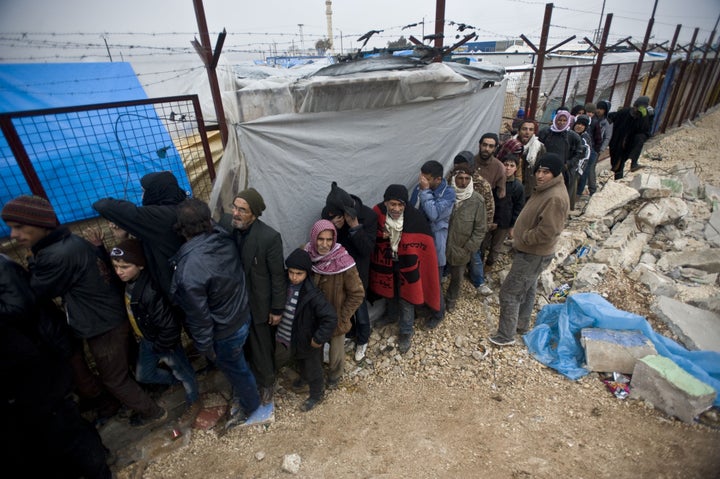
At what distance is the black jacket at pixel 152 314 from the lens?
231 centimetres

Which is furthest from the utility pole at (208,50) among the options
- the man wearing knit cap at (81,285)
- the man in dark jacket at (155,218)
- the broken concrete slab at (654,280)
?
the broken concrete slab at (654,280)

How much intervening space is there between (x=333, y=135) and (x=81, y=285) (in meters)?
2.24

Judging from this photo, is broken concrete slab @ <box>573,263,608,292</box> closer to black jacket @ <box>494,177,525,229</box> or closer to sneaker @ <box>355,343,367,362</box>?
black jacket @ <box>494,177,525,229</box>

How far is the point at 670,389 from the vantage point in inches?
102

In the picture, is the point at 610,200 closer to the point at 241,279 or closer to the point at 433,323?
the point at 433,323

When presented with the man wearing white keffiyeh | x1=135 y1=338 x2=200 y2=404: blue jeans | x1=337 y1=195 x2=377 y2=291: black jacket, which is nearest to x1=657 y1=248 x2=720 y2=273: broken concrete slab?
the man wearing white keffiyeh

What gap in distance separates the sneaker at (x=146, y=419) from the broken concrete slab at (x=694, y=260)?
20.0ft

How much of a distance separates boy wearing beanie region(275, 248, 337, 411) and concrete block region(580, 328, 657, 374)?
2.32m

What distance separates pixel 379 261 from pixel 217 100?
6.41 ft

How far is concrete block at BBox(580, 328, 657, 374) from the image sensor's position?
9.66ft

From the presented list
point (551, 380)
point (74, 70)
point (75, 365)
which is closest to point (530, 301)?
point (551, 380)

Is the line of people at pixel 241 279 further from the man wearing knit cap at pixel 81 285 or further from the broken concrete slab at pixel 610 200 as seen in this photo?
the broken concrete slab at pixel 610 200

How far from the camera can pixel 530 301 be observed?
3.46 metres

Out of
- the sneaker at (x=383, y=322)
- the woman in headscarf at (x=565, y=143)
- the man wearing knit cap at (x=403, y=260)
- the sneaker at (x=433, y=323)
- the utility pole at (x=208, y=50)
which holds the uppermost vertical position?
the utility pole at (x=208, y=50)
